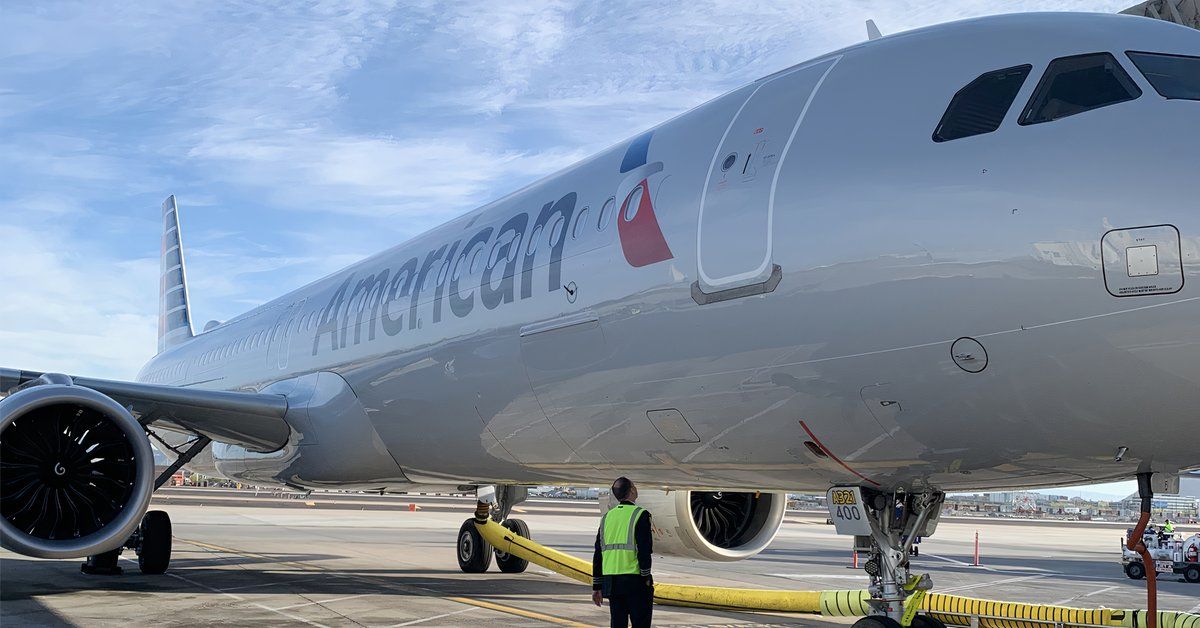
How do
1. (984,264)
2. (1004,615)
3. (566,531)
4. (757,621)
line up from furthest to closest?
1. (566,531)
2. (757,621)
3. (1004,615)
4. (984,264)

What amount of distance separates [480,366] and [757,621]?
3.90 m

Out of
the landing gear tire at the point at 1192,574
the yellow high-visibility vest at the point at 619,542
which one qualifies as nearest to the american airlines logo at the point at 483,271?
the yellow high-visibility vest at the point at 619,542

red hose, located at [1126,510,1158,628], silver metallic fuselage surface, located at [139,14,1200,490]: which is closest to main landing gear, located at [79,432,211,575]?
silver metallic fuselage surface, located at [139,14,1200,490]

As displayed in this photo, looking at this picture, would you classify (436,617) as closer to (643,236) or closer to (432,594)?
(432,594)

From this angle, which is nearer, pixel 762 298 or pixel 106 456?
pixel 762 298

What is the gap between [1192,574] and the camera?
20438mm

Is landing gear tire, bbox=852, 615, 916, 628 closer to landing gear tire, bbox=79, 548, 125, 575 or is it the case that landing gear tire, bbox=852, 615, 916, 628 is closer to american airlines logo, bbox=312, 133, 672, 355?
american airlines logo, bbox=312, 133, 672, 355

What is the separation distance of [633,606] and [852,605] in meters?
1.80

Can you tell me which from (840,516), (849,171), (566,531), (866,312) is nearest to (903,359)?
(866,312)

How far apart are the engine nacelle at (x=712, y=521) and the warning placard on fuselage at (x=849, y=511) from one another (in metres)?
2.84

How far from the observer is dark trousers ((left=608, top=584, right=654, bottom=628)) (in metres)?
6.52

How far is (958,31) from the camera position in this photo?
5.66m

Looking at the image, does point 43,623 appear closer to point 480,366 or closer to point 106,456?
point 106,456

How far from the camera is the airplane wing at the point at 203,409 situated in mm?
10328
